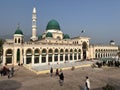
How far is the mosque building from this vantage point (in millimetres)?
42819

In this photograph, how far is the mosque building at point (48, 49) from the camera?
140 feet

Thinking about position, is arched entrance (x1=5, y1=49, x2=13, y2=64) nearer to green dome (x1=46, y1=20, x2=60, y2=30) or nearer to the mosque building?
the mosque building

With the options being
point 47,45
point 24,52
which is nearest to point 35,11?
point 47,45

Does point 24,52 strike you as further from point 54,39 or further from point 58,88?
point 58,88

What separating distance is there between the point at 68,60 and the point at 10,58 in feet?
64.7

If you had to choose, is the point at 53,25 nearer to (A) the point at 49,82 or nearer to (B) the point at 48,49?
(B) the point at 48,49

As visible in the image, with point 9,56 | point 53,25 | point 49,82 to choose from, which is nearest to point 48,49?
point 9,56

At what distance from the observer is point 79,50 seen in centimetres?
5756

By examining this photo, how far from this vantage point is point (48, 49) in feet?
158

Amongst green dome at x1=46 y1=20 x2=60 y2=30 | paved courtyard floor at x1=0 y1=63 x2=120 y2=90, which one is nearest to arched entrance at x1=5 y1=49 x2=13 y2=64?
paved courtyard floor at x1=0 y1=63 x2=120 y2=90

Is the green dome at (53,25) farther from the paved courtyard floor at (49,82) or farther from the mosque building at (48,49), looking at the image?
the paved courtyard floor at (49,82)

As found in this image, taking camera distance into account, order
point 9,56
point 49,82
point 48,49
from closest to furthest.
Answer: point 49,82 < point 9,56 < point 48,49

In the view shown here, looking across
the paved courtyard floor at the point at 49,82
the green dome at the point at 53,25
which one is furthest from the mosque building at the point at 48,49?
the paved courtyard floor at the point at 49,82

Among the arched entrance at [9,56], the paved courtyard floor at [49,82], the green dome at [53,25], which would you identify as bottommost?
the paved courtyard floor at [49,82]
